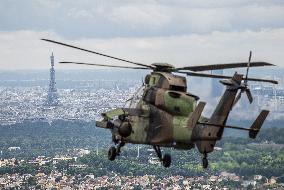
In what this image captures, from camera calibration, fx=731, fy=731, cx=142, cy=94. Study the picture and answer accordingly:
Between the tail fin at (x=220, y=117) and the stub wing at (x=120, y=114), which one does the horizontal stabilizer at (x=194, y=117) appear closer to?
the tail fin at (x=220, y=117)

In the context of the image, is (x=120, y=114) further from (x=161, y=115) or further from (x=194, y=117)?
(x=194, y=117)

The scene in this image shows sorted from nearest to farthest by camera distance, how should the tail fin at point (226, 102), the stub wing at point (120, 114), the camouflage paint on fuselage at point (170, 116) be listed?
the tail fin at point (226, 102) < the camouflage paint on fuselage at point (170, 116) < the stub wing at point (120, 114)

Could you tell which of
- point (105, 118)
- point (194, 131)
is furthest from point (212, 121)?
point (105, 118)

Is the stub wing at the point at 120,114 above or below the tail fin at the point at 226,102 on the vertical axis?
below

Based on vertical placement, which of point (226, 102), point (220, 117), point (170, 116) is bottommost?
point (170, 116)

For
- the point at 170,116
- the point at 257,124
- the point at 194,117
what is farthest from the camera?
the point at 170,116

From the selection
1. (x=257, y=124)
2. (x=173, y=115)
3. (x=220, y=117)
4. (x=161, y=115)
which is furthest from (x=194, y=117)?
(x=161, y=115)

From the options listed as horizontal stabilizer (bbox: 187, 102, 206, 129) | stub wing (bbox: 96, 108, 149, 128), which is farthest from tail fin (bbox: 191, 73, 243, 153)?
stub wing (bbox: 96, 108, 149, 128)

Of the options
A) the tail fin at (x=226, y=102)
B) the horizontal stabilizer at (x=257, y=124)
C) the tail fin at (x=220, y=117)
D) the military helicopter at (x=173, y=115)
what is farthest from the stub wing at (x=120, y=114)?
the horizontal stabilizer at (x=257, y=124)
